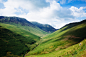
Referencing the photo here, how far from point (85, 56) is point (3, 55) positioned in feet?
304

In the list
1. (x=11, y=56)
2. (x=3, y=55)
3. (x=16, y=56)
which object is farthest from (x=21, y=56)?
(x=3, y=55)

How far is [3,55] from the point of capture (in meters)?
70.6

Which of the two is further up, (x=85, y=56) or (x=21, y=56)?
(x=85, y=56)

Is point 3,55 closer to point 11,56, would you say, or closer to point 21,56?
point 11,56

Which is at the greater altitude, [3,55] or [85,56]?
[85,56]

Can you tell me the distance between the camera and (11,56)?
2822 inches

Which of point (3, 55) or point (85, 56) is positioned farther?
point (3, 55)

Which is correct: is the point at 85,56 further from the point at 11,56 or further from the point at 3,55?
the point at 3,55

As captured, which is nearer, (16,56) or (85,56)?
(85,56)

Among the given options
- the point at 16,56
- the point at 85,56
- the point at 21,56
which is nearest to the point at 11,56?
the point at 16,56

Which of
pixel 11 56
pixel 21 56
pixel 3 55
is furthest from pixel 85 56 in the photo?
pixel 3 55

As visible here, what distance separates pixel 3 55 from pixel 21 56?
24.4 metres

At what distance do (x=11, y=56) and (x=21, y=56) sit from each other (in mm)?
13600

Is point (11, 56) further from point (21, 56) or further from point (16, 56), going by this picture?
point (21, 56)
